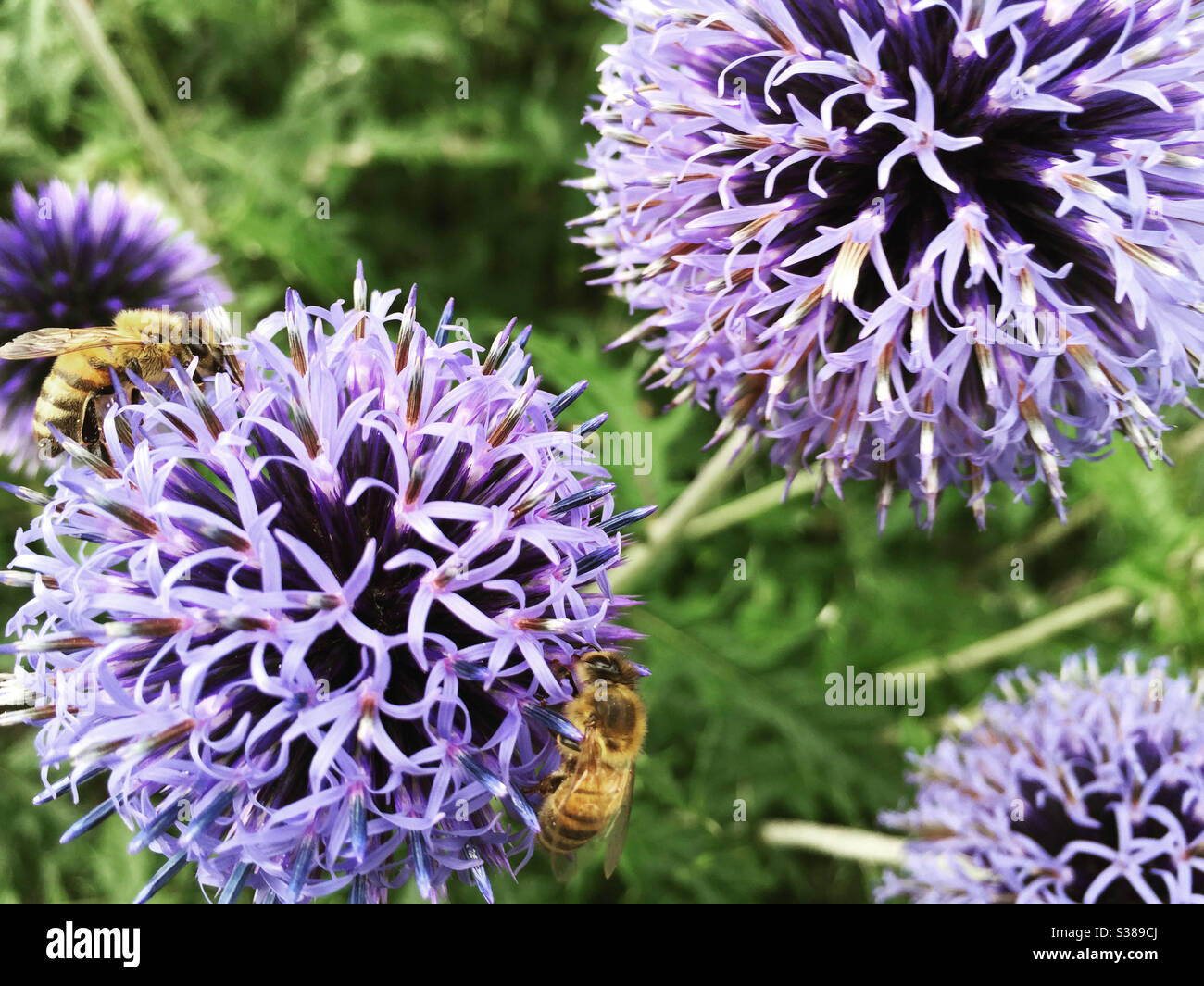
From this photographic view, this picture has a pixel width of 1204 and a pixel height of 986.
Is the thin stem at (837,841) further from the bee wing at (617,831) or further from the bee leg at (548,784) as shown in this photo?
the bee leg at (548,784)

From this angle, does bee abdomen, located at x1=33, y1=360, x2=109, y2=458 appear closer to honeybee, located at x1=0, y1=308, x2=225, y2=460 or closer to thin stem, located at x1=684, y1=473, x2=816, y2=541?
honeybee, located at x1=0, y1=308, x2=225, y2=460

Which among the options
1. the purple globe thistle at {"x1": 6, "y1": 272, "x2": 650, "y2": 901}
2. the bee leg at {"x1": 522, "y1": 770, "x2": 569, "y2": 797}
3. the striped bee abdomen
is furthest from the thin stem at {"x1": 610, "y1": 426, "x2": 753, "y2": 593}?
the striped bee abdomen

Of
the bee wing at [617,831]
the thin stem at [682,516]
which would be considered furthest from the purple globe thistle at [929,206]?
the bee wing at [617,831]

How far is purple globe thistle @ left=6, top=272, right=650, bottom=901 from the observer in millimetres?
1346

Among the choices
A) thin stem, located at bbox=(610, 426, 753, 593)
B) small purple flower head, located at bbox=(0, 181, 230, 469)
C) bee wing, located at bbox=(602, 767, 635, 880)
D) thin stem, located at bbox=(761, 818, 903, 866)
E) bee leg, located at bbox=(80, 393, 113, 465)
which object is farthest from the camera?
thin stem, located at bbox=(761, 818, 903, 866)

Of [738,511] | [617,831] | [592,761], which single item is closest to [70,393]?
[592,761]

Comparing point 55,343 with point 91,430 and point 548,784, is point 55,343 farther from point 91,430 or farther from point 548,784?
point 548,784

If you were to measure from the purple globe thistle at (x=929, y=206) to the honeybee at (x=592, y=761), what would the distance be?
619mm

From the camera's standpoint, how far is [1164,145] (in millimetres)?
1678

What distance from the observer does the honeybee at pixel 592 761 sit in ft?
5.24

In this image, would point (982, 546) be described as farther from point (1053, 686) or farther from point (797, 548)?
point (1053, 686)

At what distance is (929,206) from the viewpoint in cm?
181

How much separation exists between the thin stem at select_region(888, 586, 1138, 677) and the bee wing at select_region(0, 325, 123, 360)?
2.84 meters

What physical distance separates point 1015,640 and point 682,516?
5.04ft
